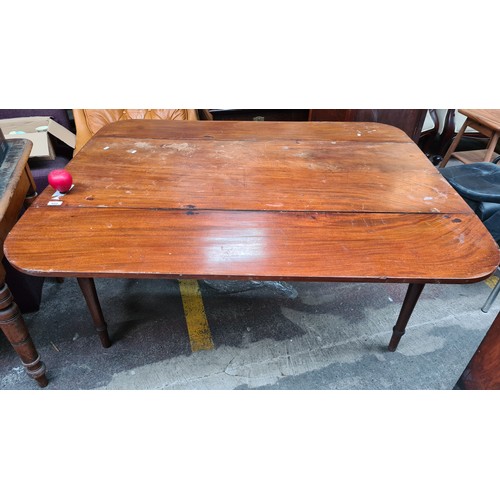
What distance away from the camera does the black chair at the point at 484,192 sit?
195 cm

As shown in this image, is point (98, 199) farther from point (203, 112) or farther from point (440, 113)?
point (440, 113)

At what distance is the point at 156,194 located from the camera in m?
1.39

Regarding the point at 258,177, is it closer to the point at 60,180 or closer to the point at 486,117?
the point at 60,180

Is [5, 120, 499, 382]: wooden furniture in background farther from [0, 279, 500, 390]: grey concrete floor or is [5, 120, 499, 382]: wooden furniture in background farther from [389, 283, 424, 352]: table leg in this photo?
[0, 279, 500, 390]: grey concrete floor

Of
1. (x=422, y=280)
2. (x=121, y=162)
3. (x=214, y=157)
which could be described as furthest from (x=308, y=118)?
(x=422, y=280)

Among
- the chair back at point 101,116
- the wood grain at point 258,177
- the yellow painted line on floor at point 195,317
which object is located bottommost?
the yellow painted line on floor at point 195,317

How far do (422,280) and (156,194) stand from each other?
3.18 feet

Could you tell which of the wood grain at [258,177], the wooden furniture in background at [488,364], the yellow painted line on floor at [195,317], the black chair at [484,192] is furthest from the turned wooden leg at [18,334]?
the black chair at [484,192]

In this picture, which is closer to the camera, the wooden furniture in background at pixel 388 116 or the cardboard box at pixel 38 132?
the cardboard box at pixel 38 132

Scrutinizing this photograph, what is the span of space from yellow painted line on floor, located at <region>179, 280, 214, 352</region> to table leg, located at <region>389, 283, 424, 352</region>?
2.88 feet

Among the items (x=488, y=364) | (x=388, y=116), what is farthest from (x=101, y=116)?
(x=488, y=364)

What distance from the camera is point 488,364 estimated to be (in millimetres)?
1273

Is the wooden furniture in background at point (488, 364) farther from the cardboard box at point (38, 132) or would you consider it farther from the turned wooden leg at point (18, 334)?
the cardboard box at point (38, 132)

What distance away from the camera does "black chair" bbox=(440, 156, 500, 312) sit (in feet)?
6.39
